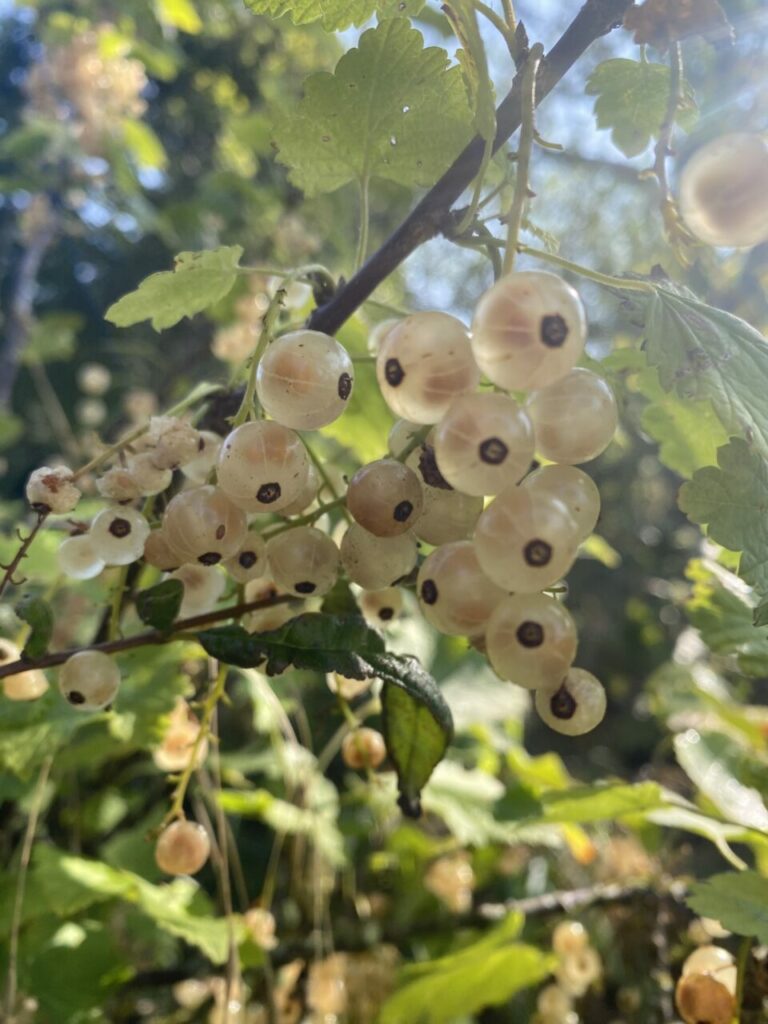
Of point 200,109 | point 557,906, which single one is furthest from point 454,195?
point 200,109

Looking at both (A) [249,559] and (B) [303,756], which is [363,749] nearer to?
(A) [249,559]

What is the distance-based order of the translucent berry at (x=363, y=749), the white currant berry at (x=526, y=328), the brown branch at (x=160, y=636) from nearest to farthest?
the white currant berry at (x=526, y=328), the brown branch at (x=160, y=636), the translucent berry at (x=363, y=749)

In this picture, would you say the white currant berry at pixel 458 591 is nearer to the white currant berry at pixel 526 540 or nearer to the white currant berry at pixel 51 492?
the white currant berry at pixel 526 540

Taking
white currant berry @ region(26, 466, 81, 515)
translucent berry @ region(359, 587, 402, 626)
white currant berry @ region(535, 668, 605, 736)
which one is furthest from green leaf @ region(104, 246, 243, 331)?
white currant berry @ region(535, 668, 605, 736)

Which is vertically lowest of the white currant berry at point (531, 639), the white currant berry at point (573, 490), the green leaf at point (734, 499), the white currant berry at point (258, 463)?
the white currant berry at point (258, 463)

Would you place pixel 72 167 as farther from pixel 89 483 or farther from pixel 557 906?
pixel 557 906

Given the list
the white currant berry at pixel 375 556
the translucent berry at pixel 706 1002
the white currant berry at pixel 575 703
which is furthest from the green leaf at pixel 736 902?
the white currant berry at pixel 375 556
